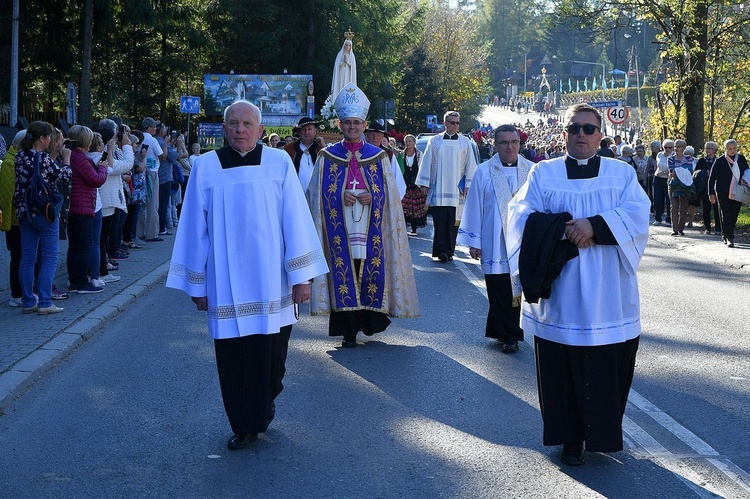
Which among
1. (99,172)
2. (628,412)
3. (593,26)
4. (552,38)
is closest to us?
(628,412)

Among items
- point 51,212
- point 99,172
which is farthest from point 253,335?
point 99,172

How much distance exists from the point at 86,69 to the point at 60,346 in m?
24.6

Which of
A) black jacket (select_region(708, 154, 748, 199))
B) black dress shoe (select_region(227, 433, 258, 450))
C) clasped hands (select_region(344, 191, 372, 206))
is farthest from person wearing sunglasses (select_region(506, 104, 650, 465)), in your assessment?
black jacket (select_region(708, 154, 748, 199))

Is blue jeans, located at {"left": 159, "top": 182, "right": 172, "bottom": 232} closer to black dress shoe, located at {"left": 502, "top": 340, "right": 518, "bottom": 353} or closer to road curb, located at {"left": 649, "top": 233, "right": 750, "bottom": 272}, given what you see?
road curb, located at {"left": 649, "top": 233, "right": 750, "bottom": 272}

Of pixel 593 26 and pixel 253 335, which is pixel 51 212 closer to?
pixel 253 335

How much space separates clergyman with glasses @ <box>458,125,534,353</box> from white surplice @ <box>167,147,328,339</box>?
3.15 m

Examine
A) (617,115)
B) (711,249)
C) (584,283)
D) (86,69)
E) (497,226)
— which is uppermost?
(86,69)

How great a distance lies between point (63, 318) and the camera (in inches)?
399

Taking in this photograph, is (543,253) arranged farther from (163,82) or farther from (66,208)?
(163,82)

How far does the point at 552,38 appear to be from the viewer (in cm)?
18238

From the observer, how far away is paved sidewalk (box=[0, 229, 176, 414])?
25.6ft

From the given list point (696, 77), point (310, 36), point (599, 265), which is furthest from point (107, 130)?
point (310, 36)

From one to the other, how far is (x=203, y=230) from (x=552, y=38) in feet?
599

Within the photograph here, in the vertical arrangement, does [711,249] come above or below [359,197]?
below
